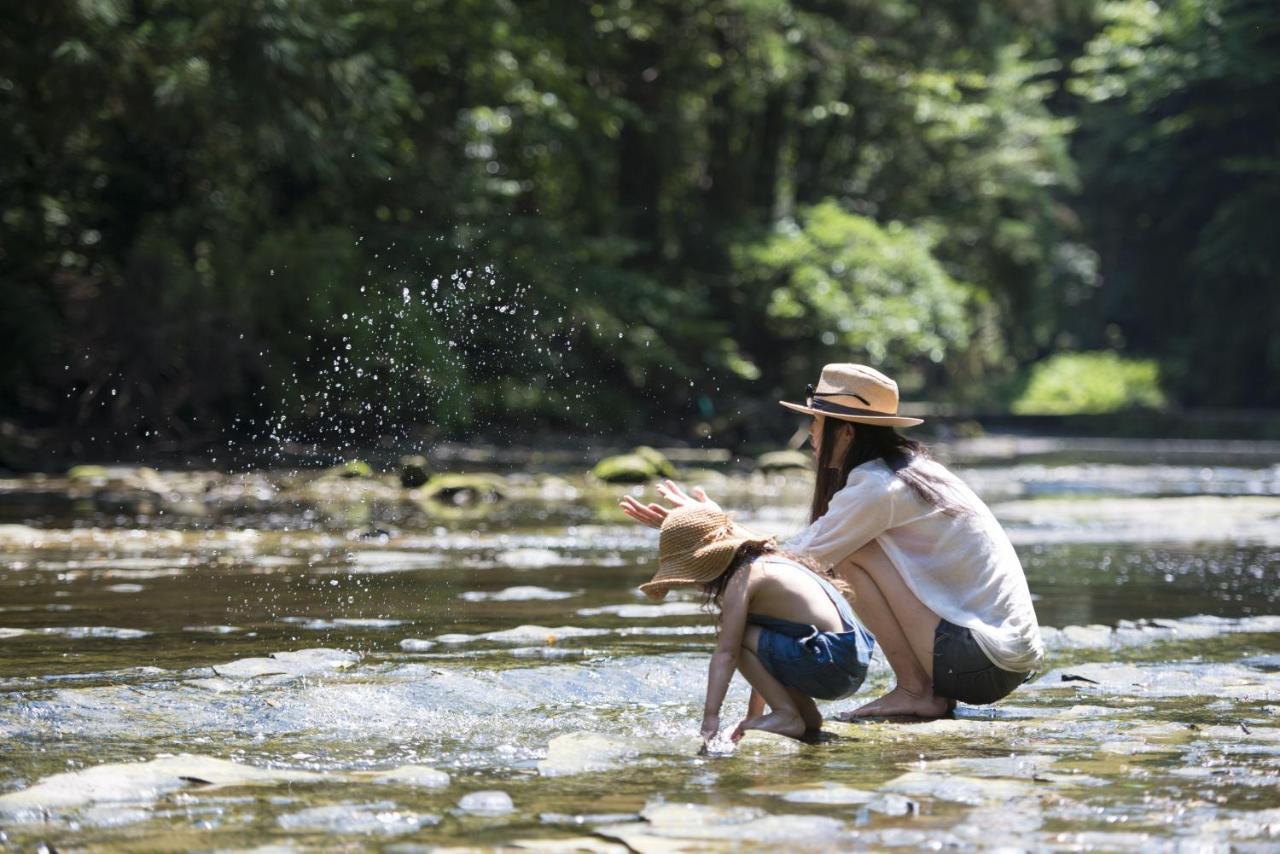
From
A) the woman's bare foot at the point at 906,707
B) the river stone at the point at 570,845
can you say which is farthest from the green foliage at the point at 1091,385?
the river stone at the point at 570,845

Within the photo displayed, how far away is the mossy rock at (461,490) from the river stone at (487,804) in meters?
13.0

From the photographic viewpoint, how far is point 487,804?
4227mm

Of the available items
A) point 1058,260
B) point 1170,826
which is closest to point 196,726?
point 1170,826

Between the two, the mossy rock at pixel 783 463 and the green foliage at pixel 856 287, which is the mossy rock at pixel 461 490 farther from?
the green foliage at pixel 856 287

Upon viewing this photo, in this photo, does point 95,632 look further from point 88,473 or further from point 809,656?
point 88,473

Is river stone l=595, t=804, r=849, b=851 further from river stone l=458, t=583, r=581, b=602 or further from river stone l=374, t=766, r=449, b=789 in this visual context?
river stone l=458, t=583, r=581, b=602

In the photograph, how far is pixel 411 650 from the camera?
286 inches

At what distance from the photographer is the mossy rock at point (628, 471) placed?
67.4 feet

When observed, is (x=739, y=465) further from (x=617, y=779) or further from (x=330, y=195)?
(x=617, y=779)

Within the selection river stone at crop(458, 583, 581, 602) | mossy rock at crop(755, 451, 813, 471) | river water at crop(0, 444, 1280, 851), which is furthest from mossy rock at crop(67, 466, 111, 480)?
river stone at crop(458, 583, 581, 602)

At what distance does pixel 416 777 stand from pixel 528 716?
1156mm

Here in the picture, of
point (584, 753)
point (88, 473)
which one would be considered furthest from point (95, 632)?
point (88, 473)

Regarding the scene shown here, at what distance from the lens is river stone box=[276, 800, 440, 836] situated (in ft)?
13.0

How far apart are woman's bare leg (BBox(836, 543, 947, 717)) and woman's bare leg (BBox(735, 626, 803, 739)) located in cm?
54
